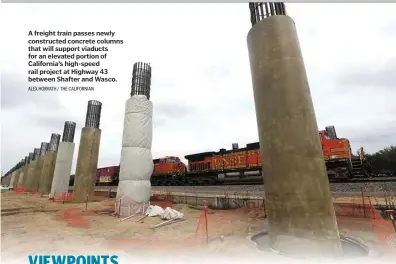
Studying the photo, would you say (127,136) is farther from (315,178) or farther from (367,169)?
(367,169)

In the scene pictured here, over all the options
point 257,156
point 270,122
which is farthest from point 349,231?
point 257,156

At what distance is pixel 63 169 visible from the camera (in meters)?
20.6

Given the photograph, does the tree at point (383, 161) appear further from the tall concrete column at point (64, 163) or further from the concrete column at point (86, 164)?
the tall concrete column at point (64, 163)

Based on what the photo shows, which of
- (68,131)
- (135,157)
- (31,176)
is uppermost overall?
(68,131)

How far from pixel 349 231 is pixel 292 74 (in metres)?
5.27

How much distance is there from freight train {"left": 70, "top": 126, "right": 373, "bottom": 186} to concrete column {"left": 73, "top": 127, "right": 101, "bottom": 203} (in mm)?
14147

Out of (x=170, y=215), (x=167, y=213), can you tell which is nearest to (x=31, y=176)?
(x=167, y=213)

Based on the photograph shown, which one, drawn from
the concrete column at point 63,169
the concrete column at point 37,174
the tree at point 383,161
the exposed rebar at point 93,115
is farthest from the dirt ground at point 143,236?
Result: the tree at point 383,161

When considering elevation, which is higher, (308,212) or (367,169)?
(367,169)

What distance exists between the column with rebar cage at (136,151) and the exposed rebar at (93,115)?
7189 millimetres

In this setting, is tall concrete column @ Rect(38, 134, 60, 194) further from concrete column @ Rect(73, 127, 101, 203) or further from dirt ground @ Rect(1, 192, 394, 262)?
dirt ground @ Rect(1, 192, 394, 262)

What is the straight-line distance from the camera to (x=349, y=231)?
6617 mm

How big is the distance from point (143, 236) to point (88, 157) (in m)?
11.9

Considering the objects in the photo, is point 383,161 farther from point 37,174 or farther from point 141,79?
point 37,174
